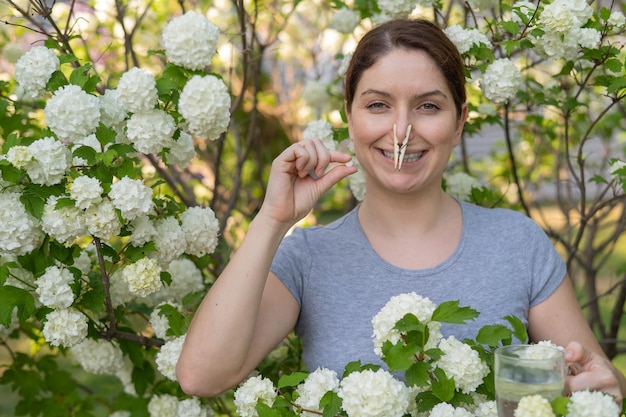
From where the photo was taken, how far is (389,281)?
231 cm

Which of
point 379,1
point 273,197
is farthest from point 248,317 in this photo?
point 379,1

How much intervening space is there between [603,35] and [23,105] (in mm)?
1998

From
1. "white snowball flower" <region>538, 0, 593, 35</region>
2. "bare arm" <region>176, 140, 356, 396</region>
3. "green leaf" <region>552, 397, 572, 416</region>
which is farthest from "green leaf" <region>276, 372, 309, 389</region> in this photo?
"white snowball flower" <region>538, 0, 593, 35</region>

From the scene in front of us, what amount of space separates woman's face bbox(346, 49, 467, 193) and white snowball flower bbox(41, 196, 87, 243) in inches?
30.7

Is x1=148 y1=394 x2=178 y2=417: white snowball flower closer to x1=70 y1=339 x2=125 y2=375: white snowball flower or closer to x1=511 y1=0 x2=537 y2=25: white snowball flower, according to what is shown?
x1=70 y1=339 x2=125 y2=375: white snowball flower

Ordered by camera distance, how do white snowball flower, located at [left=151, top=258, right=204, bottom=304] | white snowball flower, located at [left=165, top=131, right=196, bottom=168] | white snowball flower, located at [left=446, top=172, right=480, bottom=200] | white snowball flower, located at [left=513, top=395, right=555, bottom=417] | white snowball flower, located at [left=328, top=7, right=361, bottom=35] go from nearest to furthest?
white snowball flower, located at [left=513, top=395, right=555, bottom=417] < white snowball flower, located at [left=165, top=131, right=196, bottom=168] < white snowball flower, located at [left=151, top=258, right=204, bottom=304] < white snowball flower, located at [left=446, top=172, right=480, bottom=200] < white snowball flower, located at [left=328, top=7, right=361, bottom=35]

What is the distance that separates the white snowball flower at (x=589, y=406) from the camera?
1514 mm

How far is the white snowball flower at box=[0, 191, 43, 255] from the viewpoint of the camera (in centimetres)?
212

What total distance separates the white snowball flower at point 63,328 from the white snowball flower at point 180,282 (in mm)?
439

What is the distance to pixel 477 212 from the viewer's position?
98.0 inches

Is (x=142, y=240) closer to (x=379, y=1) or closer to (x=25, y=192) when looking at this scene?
(x=25, y=192)

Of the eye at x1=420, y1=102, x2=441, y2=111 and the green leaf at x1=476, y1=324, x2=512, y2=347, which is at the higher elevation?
the eye at x1=420, y1=102, x2=441, y2=111

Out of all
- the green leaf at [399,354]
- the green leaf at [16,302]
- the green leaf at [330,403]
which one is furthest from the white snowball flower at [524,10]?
the green leaf at [16,302]

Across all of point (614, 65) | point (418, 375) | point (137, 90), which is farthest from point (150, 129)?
point (614, 65)
